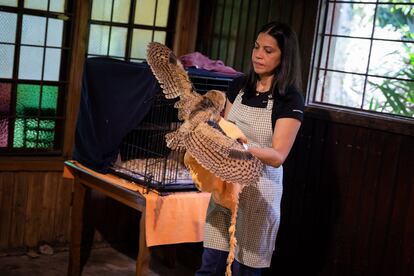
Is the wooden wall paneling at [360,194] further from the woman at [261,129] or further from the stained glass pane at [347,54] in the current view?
the woman at [261,129]

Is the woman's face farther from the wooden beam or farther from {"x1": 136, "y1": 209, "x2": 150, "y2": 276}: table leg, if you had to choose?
the wooden beam

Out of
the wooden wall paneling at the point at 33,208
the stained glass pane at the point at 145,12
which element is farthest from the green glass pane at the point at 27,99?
the stained glass pane at the point at 145,12

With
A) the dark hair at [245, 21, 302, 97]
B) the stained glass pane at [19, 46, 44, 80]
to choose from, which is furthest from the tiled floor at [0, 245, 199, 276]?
the dark hair at [245, 21, 302, 97]

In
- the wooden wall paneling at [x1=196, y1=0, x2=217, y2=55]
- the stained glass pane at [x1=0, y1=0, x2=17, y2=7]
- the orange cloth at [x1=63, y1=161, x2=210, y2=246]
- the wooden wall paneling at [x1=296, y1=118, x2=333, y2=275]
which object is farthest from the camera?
the wooden wall paneling at [x1=196, y1=0, x2=217, y2=55]

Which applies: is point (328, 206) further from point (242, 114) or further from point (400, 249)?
point (242, 114)

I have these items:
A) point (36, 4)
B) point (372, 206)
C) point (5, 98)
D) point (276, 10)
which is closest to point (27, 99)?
point (5, 98)

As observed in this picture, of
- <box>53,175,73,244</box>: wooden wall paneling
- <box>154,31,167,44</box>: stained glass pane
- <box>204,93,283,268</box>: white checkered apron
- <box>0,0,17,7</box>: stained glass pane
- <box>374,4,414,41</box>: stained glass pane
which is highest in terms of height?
<box>374,4,414,41</box>: stained glass pane

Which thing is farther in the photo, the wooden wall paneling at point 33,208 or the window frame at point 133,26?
the window frame at point 133,26

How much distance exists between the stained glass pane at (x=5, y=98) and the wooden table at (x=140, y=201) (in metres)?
0.67

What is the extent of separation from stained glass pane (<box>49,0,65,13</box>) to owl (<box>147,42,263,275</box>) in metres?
1.72

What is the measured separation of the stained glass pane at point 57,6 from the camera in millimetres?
4312

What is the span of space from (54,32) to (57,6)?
167 mm

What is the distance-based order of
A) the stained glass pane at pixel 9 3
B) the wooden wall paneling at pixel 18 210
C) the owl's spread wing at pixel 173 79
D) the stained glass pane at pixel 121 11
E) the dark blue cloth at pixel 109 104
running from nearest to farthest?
the owl's spread wing at pixel 173 79 < the dark blue cloth at pixel 109 104 < the stained glass pane at pixel 9 3 < the wooden wall paneling at pixel 18 210 < the stained glass pane at pixel 121 11

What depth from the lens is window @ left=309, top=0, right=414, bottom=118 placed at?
379 centimetres
